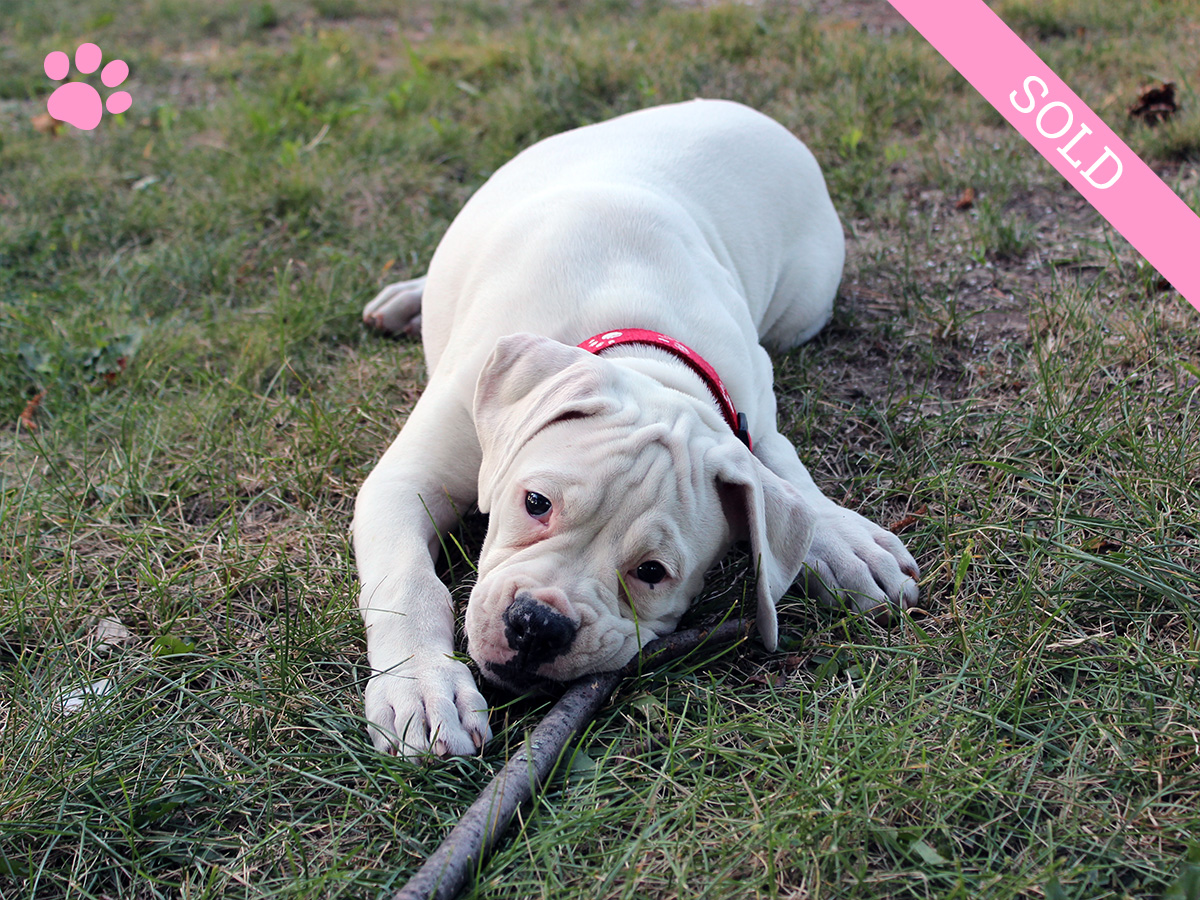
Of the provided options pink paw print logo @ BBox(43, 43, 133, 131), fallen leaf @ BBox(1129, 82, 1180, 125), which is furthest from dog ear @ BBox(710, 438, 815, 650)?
pink paw print logo @ BBox(43, 43, 133, 131)

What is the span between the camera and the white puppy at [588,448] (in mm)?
2701

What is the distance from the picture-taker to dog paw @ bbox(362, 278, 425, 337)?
488 cm

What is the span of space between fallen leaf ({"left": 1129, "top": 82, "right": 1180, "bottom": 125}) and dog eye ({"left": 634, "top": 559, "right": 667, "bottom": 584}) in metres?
5.12

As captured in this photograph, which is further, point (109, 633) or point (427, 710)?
point (109, 633)

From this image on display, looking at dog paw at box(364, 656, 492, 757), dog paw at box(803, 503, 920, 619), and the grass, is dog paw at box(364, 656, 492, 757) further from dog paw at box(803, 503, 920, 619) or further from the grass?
dog paw at box(803, 503, 920, 619)

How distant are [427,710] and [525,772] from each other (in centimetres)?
35

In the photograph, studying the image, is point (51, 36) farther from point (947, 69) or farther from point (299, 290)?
point (947, 69)

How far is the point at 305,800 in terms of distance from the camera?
256 centimetres

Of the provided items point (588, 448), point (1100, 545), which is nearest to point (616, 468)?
point (588, 448)

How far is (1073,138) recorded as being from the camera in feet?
16.0

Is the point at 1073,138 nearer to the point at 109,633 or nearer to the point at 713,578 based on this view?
the point at 713,578

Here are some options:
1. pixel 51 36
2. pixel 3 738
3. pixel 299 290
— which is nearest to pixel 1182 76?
pixel 299 290

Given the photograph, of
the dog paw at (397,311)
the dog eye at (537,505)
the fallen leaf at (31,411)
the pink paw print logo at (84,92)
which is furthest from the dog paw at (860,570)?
the pink paw print logo at (84,92)

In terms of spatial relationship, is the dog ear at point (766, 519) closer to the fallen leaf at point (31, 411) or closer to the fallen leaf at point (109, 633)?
the fallen leaf at point (109, 633)
